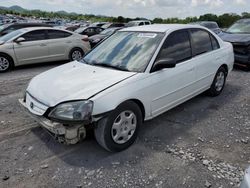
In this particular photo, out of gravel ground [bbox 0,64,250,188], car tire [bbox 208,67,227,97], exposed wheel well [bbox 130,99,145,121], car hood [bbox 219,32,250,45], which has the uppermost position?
car hood [bbox 219,32,250,45]

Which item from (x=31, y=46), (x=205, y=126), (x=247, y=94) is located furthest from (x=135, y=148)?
(x=31, y=46)

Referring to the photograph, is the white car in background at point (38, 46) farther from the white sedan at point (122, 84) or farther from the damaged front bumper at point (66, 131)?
the damaged front bumper at point (66, 131)

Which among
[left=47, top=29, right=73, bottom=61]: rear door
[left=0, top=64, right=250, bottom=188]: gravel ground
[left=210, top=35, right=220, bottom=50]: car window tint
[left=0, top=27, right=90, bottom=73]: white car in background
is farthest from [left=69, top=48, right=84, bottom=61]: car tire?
[left=210, top=35, right=220, bottom=50]: car window tint

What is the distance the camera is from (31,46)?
8.68 metres

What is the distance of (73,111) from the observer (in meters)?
2.94

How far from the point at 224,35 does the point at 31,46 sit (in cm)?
688

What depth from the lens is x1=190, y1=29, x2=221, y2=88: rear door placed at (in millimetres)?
4621

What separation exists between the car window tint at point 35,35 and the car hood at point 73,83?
551 centimetres

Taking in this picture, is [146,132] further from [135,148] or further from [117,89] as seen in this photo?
[117,89]

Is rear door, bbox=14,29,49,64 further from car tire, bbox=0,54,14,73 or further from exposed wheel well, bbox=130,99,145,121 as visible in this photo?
exposed wheel well, bbox=130,99,145,121

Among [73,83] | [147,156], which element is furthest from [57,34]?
[147,156]

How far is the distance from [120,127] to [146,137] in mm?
673

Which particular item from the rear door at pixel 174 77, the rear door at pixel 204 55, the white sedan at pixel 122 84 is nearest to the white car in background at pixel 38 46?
the white sedan at pixel 122 84

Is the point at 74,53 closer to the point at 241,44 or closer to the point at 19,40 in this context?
the point at 19,40
